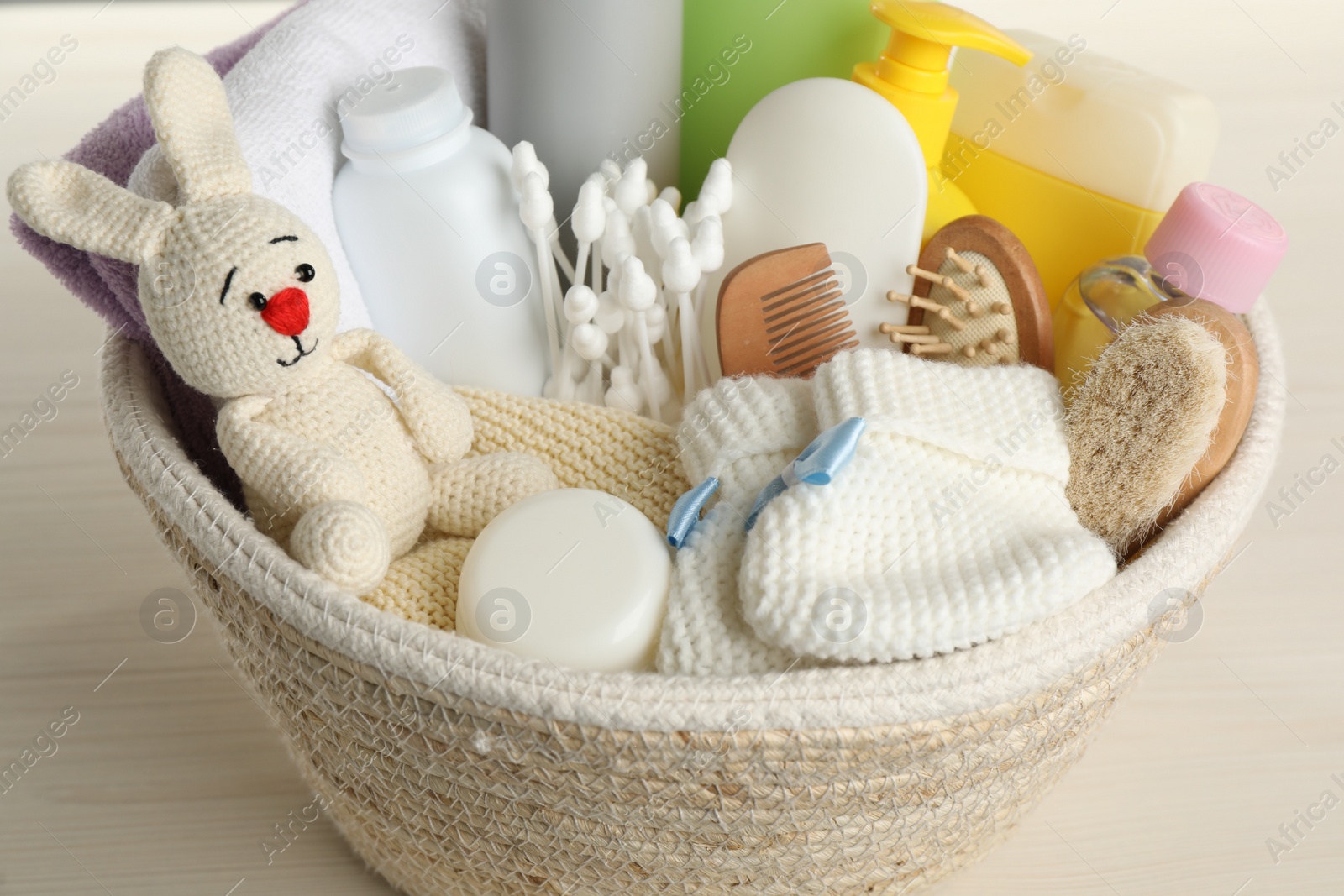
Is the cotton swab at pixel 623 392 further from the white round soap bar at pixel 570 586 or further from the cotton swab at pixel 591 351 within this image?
the white round soap bar at pixel 570 586

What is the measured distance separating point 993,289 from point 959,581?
180mm

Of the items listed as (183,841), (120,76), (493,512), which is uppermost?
(493,512)

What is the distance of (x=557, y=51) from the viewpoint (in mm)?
615

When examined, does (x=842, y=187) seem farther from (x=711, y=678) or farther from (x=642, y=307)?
(x=711, y=678)

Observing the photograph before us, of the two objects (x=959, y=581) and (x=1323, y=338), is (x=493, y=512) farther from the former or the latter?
(x=1323, y=338)

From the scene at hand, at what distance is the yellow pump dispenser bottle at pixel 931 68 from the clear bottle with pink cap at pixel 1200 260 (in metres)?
0.11

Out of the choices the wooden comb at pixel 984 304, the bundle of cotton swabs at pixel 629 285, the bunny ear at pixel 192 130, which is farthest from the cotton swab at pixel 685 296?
the bunny ear at pixel 192 130

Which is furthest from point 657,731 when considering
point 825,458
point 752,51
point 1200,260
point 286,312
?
point 752,51

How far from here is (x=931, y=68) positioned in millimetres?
595

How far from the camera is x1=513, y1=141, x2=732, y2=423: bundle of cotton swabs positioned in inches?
22.1

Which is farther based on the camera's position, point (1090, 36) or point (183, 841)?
point (1090, 36)

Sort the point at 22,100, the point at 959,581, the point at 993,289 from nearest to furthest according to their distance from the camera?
1. the point at 959,581
2. the point at 993,289
3. the point at 22,100

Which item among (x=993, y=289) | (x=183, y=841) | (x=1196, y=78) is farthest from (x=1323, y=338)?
(x=183, y=841)

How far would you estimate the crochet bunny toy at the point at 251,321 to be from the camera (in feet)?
1.42
